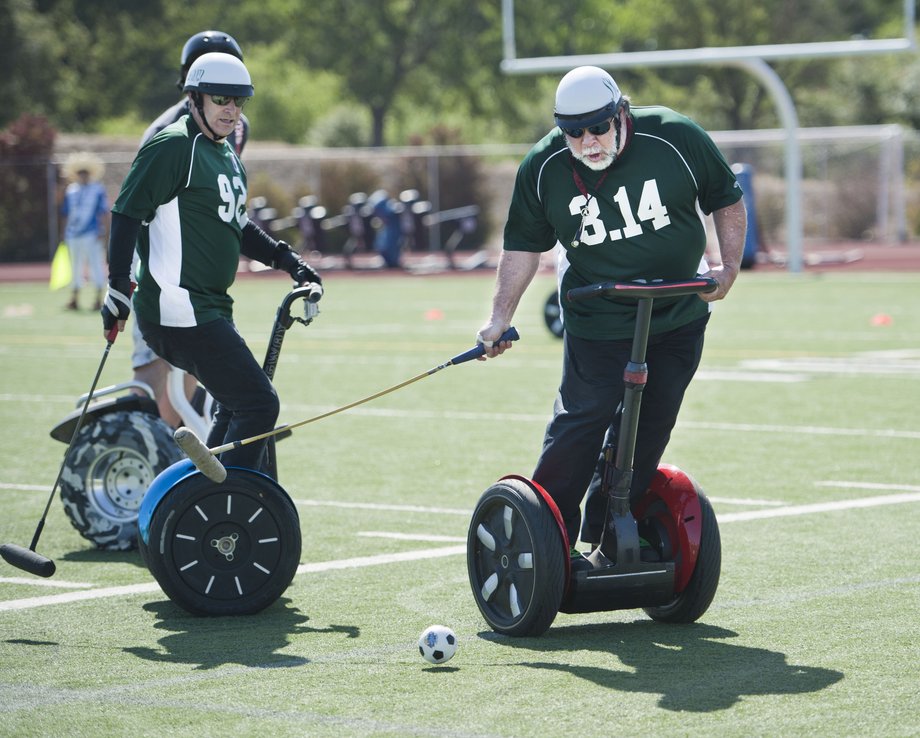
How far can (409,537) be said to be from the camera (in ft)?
25.3

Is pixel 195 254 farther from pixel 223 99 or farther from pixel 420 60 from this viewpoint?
pixel 420 60

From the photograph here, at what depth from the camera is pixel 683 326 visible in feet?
19.4

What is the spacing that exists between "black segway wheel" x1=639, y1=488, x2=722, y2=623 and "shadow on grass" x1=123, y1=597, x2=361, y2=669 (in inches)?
44.2

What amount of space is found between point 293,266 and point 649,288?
6.84 feet

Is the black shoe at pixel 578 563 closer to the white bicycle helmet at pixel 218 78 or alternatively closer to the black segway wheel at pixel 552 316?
the white bicycle helmet at pixel 218 78

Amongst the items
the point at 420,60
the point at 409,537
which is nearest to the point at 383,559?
the point at 409,537

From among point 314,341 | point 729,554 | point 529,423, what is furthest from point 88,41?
point 729,554

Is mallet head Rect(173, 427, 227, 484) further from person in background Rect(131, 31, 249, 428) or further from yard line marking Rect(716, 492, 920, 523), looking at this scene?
yard line marking Rect(716, 492, 920, 523)

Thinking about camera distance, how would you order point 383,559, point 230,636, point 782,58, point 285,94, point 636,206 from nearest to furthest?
point 636,206, point 230,636, point 383,559, point 782,58, point 285,94

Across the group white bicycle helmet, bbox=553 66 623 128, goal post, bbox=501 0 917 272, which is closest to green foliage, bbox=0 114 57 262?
goal post, bbox=501 0 917 272

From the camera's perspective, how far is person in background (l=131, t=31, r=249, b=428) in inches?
305

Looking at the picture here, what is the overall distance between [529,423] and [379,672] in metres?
6.45

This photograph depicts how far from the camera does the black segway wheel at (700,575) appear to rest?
19.2 ft

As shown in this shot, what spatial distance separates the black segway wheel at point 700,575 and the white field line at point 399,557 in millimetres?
1540
